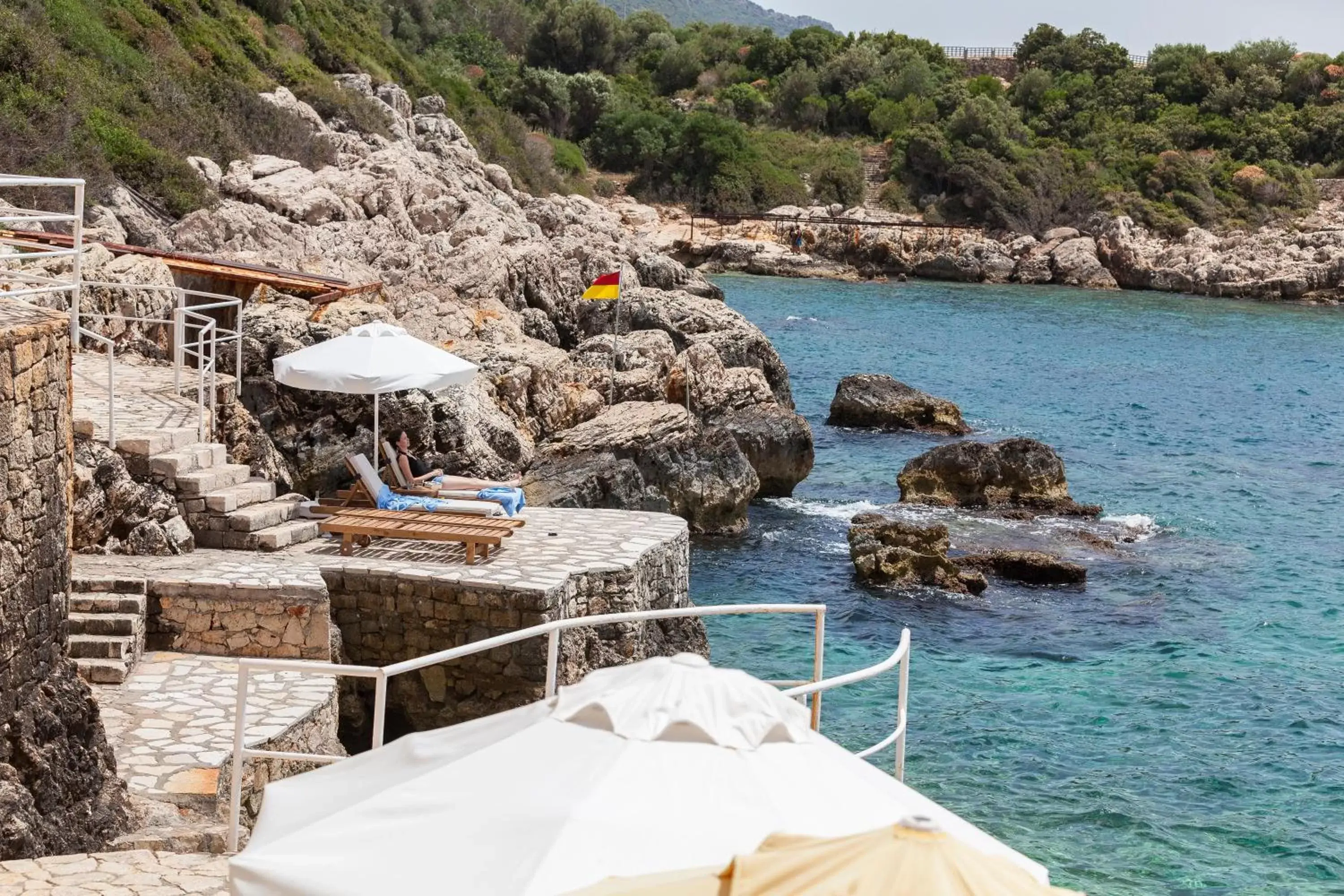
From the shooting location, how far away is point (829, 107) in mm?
95688

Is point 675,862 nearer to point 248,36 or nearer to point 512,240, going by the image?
point 512,240

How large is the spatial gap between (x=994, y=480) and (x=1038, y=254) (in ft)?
177

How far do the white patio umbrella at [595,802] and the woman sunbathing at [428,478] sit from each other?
9.12m

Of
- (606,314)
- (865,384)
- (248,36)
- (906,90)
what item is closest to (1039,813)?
(606,314)

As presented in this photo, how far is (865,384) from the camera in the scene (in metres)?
32.9

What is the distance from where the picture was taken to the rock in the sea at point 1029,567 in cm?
2020

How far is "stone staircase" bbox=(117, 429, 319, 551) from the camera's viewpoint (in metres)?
12.3

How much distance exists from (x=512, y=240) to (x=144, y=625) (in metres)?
20.7

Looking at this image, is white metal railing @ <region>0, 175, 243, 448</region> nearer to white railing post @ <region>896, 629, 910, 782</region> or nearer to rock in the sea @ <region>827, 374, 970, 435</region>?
white railing post @ <region>896, 629, 910, 782</region>

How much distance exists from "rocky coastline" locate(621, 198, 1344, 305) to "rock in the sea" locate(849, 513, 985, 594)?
50741 millimetres

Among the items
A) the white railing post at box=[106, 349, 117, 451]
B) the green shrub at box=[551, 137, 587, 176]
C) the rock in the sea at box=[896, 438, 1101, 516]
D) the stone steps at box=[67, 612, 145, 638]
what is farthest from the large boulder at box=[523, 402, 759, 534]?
the green shrub at box=[551, 137, 587, 176]

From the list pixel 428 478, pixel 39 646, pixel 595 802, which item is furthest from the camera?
pixel 428 478

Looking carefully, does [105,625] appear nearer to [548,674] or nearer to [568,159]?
[548,674]

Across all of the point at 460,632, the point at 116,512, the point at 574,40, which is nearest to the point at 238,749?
the point at 460,632
